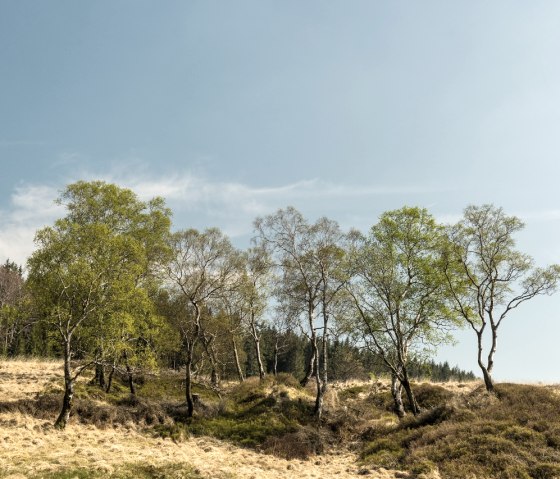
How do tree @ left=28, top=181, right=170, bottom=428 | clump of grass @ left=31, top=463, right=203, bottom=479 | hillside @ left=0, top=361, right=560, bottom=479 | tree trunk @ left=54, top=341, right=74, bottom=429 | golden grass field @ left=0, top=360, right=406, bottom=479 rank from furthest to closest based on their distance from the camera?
tree @ left=28, top=181, right=170, bottom=428
tree trunk @ left=54, top=341, right=74, bottom=429
hillside @ left=0, top=361, right=560, bottom=479
golden grass field @ left=0, top=360, right=406, bottom=479
clump of grass @ left=31, top=463, right=203, bottom=479

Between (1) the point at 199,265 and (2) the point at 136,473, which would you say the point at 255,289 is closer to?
(1) the point at 199,265

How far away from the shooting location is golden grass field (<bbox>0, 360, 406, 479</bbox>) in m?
15.6

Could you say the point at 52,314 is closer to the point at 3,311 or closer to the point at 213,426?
the point at 3,311

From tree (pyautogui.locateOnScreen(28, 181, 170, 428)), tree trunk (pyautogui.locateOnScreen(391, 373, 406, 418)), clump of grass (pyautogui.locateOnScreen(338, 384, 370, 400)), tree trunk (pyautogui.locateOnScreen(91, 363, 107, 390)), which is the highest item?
tree (pyautogui.locateOnScreen(28, 181, 170, 428))

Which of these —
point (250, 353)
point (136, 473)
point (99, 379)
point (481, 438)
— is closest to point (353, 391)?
point (481, 438)

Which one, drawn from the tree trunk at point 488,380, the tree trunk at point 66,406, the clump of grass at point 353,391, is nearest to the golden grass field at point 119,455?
the tree trunk at point 66,406

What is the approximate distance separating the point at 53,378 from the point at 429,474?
27.2m

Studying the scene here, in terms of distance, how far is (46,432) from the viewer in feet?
65.4

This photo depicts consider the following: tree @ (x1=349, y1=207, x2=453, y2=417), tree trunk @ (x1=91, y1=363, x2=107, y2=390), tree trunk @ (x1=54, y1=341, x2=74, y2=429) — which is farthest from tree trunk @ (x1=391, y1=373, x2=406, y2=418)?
tree trunk @ (x1=91, y1=363, x2=107, y2=390)

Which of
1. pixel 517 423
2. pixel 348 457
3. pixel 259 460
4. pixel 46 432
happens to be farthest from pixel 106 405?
pixel 517 423

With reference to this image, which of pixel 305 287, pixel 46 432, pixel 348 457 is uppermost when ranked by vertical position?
pixel 305 287

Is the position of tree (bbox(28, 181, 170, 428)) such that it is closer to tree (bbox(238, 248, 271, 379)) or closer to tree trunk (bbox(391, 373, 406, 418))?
tree (bbox(238, 248, 271, 379))

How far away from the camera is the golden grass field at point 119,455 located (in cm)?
1559

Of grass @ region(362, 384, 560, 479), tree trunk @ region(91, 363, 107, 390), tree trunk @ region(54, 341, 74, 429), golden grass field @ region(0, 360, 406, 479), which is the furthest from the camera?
tree trunk @ region(91, 363, 107, 390)
